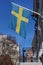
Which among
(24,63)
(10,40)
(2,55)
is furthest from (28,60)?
(10,40)

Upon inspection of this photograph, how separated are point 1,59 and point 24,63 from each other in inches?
469

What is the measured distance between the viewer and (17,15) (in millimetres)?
19641

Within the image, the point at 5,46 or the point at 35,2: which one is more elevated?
the point at 35,2

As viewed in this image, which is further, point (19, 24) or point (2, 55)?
point (2, 55)

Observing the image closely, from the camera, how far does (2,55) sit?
5331 cm

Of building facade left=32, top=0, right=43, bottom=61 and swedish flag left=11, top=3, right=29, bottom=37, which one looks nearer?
swedish flag left=11, top=3, right=29, bottom=37

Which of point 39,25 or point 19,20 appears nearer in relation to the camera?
point 19,20

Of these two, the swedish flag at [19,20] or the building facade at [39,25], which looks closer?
the swedish flag at [19,20]

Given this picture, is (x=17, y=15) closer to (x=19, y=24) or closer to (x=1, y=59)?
(x=19, y=24)

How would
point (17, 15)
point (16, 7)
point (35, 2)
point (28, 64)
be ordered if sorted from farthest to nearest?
point (35, 2), point (28, 64), point (16, 7), point (17, 15)

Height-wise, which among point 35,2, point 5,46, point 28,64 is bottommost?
point 28,64

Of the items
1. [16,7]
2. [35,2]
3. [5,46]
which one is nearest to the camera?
[16,7]

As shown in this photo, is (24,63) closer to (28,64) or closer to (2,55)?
(28,64)

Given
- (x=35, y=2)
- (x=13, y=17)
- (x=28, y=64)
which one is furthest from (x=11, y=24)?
(x=35, y=2)
